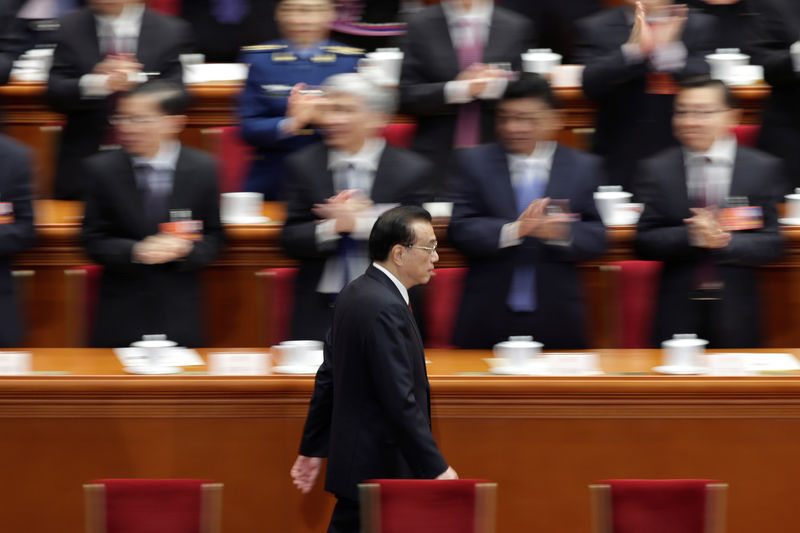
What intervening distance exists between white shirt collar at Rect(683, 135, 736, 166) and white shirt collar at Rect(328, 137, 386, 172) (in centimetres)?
98

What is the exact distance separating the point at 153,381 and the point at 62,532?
0.47 m

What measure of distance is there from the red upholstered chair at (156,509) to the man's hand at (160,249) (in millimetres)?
1220

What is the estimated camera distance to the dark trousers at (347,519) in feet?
10.4

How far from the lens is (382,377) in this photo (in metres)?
3.04

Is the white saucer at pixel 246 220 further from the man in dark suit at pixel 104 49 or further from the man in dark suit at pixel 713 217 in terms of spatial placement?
the man in dark suit at pixel 713 217

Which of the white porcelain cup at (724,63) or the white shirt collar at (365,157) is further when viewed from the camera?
the white porcelain cup at (724,63)

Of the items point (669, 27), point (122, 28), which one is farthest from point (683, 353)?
point (122, 28)

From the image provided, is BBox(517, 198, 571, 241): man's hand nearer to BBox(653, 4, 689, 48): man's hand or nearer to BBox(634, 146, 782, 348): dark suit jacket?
BBox(634, 146, 782, 348): dark suit jacket

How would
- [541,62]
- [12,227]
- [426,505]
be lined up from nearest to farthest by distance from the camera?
1. [426,505]
2. [12,227]
3. [541,62]

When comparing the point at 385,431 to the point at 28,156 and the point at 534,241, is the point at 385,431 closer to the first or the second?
the point at 534,241

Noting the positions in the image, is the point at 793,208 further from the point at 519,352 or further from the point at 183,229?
the point at 183,229

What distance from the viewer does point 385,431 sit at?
3.13 m

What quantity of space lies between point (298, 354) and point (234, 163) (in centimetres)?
151

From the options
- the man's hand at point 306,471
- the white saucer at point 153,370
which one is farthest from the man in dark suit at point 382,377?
the white saucer at point 153,370
